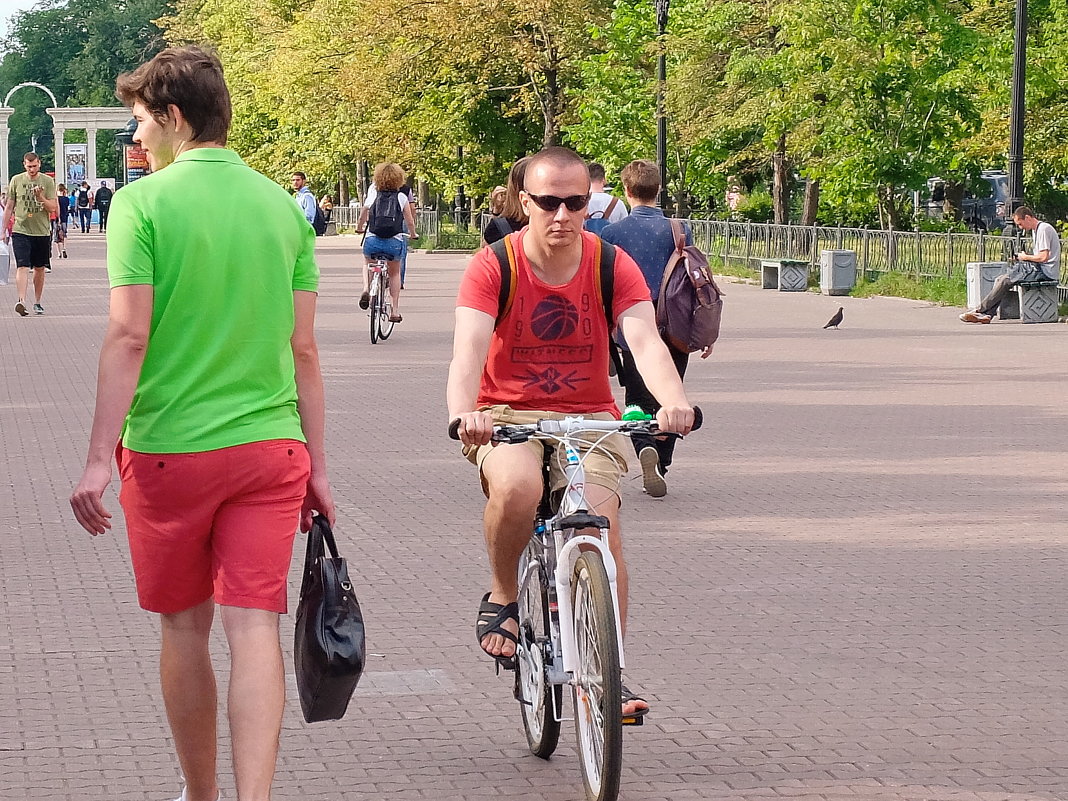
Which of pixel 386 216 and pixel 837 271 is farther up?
pixel 386 216

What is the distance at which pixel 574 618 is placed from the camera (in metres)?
4.60

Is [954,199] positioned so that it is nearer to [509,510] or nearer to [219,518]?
[509,510]

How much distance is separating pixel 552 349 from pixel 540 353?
0.11 feet

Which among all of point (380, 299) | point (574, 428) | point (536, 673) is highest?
point (574, 428)

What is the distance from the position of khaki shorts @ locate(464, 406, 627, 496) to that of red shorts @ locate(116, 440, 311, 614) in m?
1.01

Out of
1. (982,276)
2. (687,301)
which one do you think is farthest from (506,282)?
(982,276)

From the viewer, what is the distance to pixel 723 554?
317 inches

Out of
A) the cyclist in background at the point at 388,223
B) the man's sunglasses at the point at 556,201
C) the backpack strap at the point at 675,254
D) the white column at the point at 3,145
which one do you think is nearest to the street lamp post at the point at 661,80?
the cyclist in background at the point at 388,223

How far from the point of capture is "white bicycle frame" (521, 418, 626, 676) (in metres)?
4.51

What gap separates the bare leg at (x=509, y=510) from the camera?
4.79 metres

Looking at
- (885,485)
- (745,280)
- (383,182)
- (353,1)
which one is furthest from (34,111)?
(885,485)

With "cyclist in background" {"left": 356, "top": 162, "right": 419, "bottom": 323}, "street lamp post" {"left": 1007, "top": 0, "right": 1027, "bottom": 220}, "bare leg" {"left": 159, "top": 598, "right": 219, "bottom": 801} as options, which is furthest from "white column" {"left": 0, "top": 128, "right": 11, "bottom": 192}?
"bare leg" {"left": 159, "top": 598, "right": 219, "bottom": 801}

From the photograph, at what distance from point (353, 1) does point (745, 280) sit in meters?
21.6

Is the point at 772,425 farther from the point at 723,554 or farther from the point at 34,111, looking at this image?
the point at 34,111
